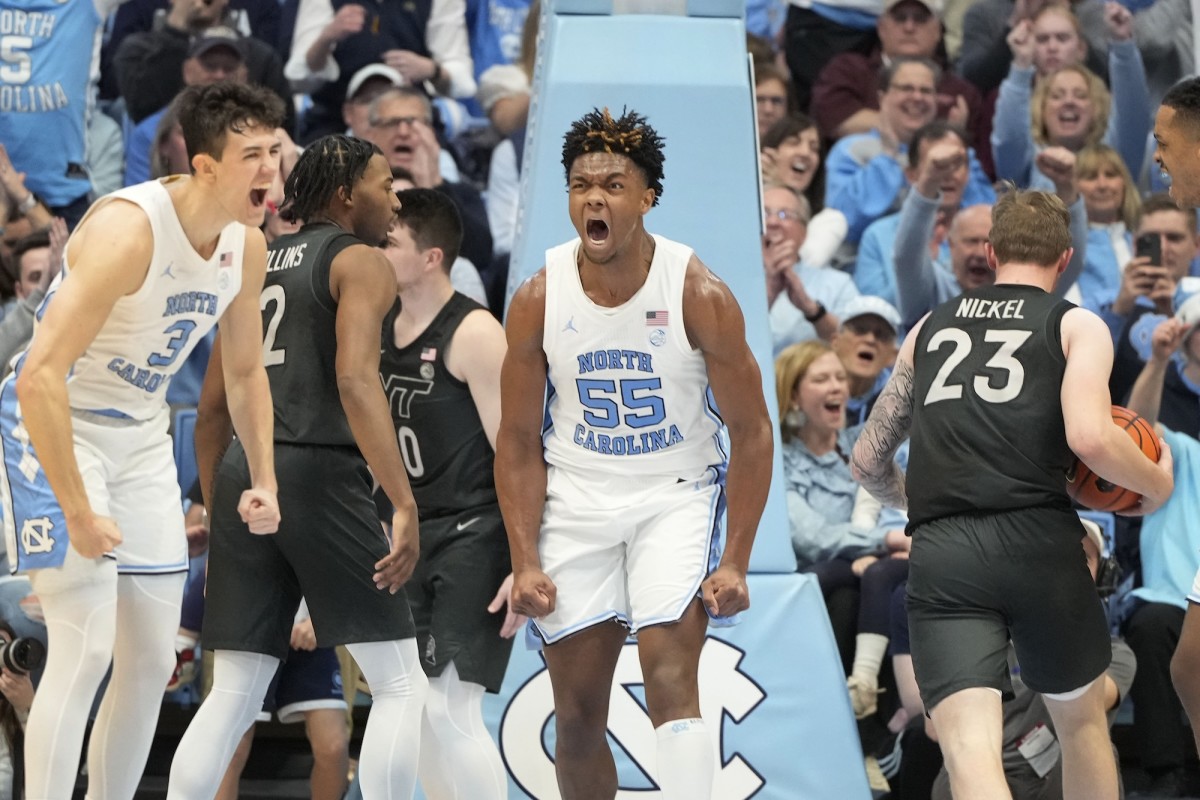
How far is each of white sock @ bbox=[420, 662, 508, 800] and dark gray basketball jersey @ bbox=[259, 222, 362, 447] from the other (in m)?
0.88

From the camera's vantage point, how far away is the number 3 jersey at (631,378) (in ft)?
13.5

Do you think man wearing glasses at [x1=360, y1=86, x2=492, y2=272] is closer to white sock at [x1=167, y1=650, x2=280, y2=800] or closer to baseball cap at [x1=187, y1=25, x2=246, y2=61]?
baseball cap at [x1=187, y1=25, x2=246, y2=61]

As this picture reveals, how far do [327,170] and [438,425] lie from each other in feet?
2.97

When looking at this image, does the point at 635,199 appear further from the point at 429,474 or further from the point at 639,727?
the point at 639,727

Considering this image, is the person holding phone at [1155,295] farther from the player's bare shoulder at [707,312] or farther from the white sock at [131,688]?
the white sock at [131,688]

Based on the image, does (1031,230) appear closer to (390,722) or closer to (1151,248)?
(390,722)

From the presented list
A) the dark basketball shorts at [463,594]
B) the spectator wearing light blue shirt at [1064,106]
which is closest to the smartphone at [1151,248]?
the spectator wearing light blue shirt at [1064,106]

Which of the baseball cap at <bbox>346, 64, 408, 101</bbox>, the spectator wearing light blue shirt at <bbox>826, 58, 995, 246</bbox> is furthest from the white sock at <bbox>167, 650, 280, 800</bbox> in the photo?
the spectator wearing light blue shirt at <bbox>826, 58, 995, 246</bbox>

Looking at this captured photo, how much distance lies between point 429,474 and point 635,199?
4.33 feet

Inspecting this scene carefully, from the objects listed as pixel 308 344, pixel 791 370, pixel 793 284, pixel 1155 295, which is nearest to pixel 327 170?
pixel 308 344

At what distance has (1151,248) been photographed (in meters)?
7.29

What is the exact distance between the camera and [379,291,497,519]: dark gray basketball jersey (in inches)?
194

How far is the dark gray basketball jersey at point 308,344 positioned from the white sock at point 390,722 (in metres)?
0.63

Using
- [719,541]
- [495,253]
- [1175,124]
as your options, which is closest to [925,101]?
[495,253]
